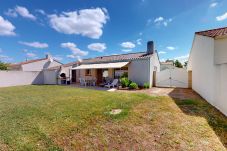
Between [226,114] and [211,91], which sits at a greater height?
[211,91]

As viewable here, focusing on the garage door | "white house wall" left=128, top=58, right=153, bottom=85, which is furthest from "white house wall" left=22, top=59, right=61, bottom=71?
the garage door

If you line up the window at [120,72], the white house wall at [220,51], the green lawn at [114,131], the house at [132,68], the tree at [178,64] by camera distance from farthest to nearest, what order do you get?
the tree at [178,64] < the window at [120,72] < the house at [132,68] < the white house wall at [220,51] < the green lawn at [114,131]

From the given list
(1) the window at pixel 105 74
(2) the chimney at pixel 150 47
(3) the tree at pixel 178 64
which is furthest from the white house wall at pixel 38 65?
(3) the tree at pixel 178 64

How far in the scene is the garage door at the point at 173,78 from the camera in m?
21.7

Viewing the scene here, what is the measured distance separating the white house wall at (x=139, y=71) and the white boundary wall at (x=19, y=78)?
25.6m

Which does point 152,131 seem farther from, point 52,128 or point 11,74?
point 11,74

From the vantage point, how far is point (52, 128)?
6.22 metres

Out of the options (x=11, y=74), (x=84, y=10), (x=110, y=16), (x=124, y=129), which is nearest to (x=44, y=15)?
(x=84, y=10)

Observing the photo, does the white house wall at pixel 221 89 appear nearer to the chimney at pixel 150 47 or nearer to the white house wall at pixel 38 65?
the chimney at pixel 150 47

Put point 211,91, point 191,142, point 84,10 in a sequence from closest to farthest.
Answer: point 191,142
point 211,91
point 84,10

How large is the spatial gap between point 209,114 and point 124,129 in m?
6.17

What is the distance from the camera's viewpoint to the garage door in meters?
21.7

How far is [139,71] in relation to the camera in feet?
72.3

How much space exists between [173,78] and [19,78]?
35.3 metres
